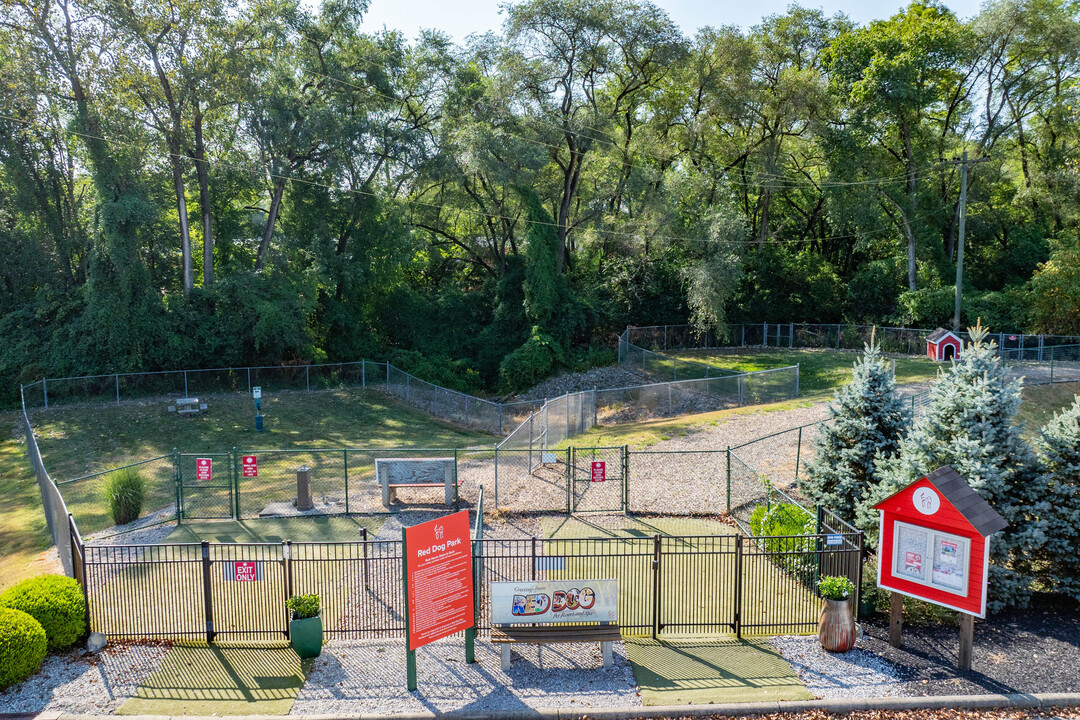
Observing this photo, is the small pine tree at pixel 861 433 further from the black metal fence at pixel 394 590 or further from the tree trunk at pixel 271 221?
the tree trunk at pixel 271 221

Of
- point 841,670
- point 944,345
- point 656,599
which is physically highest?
point 944,345

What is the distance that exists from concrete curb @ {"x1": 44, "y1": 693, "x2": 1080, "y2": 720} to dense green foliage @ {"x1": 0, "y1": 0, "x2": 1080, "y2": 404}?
84.3 feet

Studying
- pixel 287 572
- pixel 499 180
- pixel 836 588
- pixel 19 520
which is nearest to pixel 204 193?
pixel 499 180

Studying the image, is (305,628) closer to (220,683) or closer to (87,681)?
(220,683)

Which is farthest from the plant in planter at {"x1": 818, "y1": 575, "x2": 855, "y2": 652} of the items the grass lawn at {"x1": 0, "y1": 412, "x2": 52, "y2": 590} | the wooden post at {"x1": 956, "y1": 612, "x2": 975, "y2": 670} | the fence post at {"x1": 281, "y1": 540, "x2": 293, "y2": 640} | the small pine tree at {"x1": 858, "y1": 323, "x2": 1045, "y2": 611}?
the grass lawn at {"x1": 0, "y1": 412, "x2": 52, "y2": 590}

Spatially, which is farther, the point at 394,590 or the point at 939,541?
the point at 394,590

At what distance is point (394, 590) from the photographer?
474 inches

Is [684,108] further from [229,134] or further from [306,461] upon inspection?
[306,461]

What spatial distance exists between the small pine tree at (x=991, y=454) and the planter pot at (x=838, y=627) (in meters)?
2.92

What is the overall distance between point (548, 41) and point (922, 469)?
3196 centimetres

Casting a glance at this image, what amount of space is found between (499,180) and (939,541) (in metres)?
29.1

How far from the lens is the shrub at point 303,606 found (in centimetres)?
982

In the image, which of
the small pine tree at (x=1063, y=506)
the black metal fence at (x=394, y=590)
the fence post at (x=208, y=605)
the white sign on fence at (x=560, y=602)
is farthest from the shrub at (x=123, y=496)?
the small pine tree at (x=1063, y=506)

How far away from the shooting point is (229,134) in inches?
1379
